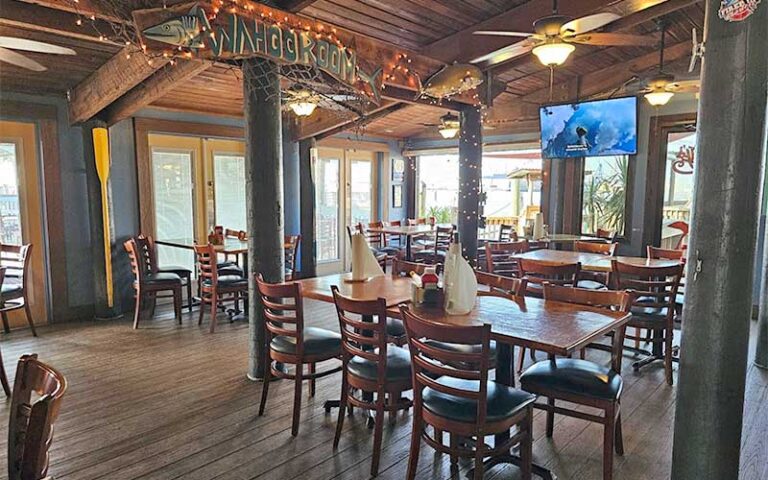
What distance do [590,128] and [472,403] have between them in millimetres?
5200

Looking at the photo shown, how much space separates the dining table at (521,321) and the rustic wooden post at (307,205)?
4.41m

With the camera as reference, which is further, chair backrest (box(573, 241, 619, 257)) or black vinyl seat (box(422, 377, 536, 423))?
chair backrest (box(573, 241, 619, 257))

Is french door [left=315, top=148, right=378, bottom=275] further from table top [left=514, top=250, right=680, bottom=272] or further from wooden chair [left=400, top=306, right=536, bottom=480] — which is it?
wooden chair [left=400, top=306, right=536, bottom=480]

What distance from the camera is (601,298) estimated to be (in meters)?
2.70

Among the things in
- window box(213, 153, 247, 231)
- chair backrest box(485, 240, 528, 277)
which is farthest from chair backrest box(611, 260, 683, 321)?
window box(213, 153, 247, 231)

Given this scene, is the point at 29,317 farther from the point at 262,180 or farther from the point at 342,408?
the point at 342,408

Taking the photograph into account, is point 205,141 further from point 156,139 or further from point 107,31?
point 107,31

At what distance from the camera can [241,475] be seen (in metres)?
2.53

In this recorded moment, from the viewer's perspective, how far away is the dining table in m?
2.16

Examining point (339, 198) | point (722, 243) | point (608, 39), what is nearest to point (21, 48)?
point (722, 243)

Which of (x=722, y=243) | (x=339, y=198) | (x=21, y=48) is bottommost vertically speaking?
(x=722, y=243)

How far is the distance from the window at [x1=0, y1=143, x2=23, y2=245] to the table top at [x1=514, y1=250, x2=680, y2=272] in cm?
505

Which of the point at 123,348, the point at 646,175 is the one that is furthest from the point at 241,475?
the point at 646,175

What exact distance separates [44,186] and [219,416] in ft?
11.7
